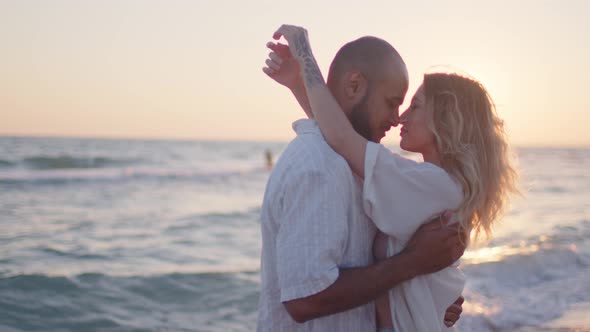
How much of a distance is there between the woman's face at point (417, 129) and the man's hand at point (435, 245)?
14.9 inches

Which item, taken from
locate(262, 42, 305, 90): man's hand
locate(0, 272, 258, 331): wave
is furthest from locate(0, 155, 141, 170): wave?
locate(262, 42, 305, 90): man's hand

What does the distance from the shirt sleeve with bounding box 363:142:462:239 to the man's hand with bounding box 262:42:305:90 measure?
0.74 m

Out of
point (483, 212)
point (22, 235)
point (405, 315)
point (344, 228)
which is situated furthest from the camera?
point (22, 235)

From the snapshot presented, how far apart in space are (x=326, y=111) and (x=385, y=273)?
0.64 m

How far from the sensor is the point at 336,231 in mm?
2027

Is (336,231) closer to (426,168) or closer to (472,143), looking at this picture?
(426,168)

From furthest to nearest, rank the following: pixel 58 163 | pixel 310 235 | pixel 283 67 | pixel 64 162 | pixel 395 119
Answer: pixel 64 162
pixel 58 163
pixel 283 67
pixel 395 119
pixel 310 235

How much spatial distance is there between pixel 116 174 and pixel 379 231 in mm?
28813

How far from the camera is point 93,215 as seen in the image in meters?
14.7

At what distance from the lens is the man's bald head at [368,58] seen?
2.34 meters

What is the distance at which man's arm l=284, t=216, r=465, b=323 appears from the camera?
206 cm

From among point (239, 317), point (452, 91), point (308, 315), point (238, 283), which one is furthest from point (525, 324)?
point (308, 315)

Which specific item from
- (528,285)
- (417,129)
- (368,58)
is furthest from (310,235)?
(528,285)

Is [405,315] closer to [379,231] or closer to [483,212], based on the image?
[379,231]
